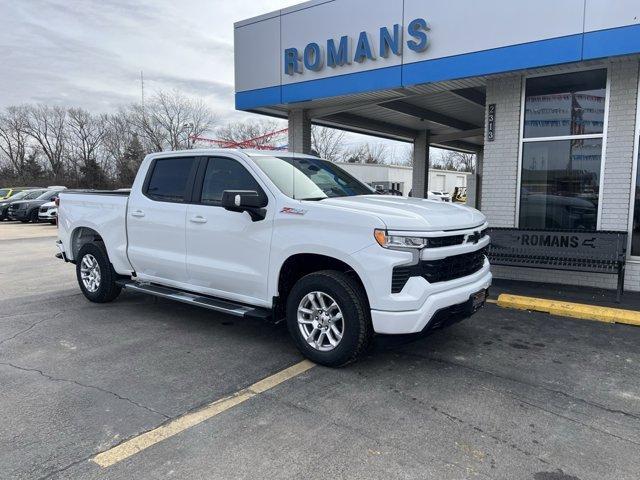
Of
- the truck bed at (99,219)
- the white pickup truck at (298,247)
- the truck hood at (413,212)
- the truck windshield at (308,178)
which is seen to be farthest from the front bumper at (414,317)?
the truck bed at (99,219)

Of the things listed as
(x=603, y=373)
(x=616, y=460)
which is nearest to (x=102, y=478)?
(x=616, y=460)

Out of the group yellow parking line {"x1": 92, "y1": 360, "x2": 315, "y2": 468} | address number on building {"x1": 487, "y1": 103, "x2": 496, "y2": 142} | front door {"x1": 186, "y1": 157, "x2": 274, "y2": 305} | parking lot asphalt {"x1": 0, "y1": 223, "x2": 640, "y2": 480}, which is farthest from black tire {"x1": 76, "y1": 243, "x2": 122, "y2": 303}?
address number on building {"x1": 487, "y1": 103, "x2": 496, "y2": 142}

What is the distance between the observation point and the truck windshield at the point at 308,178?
4977 mm

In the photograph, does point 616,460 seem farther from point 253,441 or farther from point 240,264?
point 240,264

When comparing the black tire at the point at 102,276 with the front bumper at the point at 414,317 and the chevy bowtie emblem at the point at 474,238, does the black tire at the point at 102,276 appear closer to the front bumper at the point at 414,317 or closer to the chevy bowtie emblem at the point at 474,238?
the front bumper at the point at 414,317

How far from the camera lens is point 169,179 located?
591 centimetres

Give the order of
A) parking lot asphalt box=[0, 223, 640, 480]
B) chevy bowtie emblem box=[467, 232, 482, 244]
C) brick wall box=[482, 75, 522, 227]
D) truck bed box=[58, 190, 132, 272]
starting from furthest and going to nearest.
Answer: brick wall box=[482, 75, 522, 227], truck bed box=[58, 190, 132, 272], chevy bowtie emblem box=[467, 232, 482, 244], parking lot asphalt box=[0, 223, 640, 480]

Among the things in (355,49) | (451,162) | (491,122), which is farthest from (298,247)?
(451,162)

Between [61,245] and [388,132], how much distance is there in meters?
10.7

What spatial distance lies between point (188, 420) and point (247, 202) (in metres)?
2.01

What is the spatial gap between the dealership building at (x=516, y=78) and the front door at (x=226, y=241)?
182 inches

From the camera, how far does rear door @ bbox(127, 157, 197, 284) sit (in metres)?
5.62

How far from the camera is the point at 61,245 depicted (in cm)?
740

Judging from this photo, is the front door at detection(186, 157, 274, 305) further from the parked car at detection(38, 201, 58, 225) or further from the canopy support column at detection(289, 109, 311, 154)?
the parked car at detection(38, 201, 58, 225)
